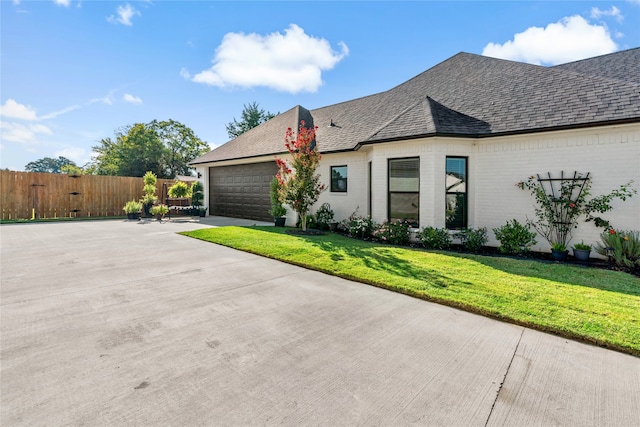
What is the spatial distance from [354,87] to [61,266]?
16833 mm

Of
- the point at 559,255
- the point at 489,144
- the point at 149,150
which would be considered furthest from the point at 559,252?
the point at 149,150

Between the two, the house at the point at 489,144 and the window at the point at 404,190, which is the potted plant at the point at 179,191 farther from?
the window at the point at 404,190

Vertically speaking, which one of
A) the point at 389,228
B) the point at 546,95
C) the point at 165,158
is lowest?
the point at 389,228

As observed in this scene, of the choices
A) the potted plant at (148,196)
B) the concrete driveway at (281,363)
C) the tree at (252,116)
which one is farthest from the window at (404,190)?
the tree at (252,116)

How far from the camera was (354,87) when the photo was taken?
18016 millimetres

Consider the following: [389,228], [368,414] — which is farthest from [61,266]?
[389,228]

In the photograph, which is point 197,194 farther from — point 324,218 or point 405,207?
point 405,207

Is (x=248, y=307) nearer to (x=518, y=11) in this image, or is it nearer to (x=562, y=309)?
(x=562, y=309)

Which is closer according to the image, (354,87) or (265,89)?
(354,87)

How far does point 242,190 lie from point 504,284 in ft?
41.8

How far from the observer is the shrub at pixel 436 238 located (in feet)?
25.6

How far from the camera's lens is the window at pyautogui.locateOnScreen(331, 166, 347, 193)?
11.4 metres

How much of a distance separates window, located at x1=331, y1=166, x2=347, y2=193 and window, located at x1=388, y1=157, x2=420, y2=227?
2565 mm

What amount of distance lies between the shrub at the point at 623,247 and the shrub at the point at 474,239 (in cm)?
226
